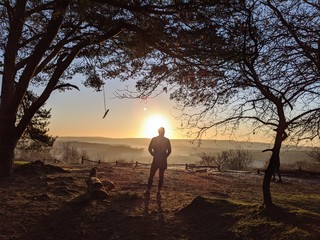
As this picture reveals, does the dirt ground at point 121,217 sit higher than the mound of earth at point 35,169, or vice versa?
the mound of earth at point 35,169

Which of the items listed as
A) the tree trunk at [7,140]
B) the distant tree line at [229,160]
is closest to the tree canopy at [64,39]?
the tree trunk at [7,140]

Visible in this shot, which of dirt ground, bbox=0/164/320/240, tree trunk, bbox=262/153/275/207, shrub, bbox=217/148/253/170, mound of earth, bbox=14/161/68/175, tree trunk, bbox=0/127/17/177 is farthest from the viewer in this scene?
shrub, bbox=217/148/253/170

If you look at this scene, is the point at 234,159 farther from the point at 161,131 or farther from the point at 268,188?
the point at 268,188

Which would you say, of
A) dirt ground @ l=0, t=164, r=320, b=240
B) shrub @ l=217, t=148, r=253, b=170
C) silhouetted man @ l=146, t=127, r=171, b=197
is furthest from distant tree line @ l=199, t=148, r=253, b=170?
dirt ground @ l=0, t=164, r=320, b=240

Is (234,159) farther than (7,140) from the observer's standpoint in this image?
Yes

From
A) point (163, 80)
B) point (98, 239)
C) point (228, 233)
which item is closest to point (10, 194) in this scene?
point (98, 239)

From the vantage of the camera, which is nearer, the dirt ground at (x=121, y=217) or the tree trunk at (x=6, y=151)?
the dirt ground at (x=121, y=217)

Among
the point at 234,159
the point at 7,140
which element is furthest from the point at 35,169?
the point at 234,159

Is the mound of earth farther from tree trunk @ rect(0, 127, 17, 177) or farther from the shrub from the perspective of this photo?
the shrub

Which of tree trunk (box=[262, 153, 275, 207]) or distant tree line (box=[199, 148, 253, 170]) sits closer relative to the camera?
tree trunk (box=[262, 153, 275, 207])

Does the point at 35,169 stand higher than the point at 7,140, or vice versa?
the point at 7,140

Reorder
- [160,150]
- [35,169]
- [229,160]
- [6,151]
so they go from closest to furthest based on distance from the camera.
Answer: [160,150], [6,151], [35,169], [229,160]

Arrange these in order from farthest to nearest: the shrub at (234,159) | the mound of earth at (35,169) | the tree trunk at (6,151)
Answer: the shrub at (234,159)
the mound of earth at (35,169)
the tree trunk at (6,151)

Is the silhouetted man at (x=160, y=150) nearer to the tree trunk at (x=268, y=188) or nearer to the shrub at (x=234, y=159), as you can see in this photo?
the tree trunk at (x=268, y=188)
